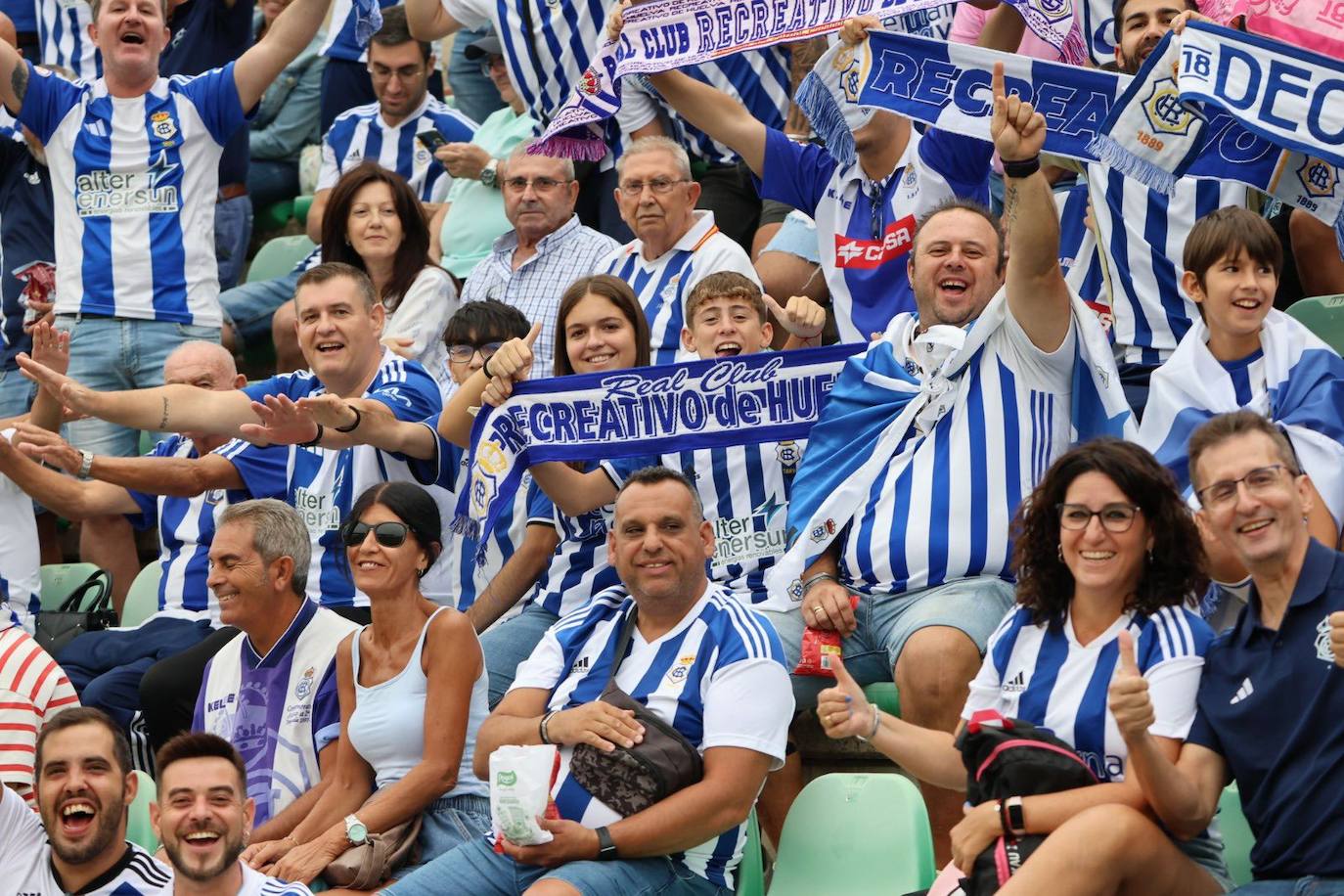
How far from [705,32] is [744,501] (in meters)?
1.80

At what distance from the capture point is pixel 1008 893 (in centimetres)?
386

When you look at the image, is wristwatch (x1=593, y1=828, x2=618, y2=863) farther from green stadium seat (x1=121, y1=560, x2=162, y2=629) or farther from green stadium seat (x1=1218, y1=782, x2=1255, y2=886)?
green stadium seat (x1=121, y1=560, x2=162, y2=629)

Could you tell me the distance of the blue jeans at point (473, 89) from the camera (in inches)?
397

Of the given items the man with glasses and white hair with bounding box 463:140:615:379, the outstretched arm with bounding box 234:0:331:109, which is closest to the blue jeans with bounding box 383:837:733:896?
the man with glasses and white hair with bounding box 463:140:615:379

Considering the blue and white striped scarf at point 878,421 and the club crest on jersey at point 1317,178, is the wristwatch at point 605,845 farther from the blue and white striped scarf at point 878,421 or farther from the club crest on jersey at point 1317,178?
the club crest on jersey at point 1317,178

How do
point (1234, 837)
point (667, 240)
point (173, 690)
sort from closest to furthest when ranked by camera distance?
1. point (1234, 837)
2. point (173, 690)
3. point (667, 240)

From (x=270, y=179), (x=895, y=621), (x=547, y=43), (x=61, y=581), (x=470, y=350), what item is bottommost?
(x=895, y=621)

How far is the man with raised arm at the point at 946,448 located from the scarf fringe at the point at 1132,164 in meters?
0.38

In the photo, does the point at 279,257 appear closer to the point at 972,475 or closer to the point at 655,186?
the point at 655,186

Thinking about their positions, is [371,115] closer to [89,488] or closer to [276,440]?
[89,488]

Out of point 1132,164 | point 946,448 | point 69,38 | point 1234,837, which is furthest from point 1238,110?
point 69,38

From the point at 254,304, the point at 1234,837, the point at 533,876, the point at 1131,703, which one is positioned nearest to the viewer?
the point at 1131,703

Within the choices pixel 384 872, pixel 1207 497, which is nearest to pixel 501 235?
pixel 384 872

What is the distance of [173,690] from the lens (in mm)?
6207
